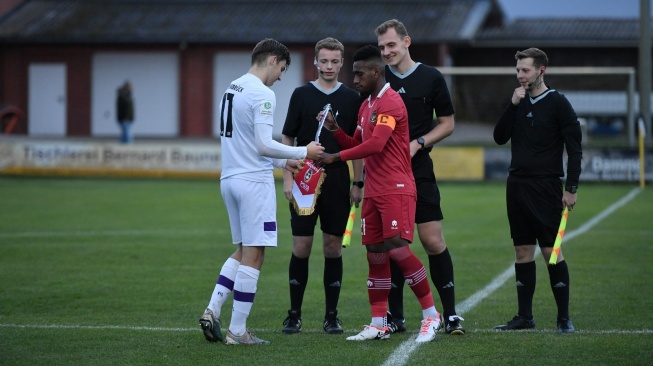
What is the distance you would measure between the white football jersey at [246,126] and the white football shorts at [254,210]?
7 cm

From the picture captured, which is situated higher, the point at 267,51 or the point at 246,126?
the point at 267,51

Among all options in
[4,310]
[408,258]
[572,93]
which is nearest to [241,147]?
[408,258]

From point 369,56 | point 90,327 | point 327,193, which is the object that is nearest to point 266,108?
point 369,56

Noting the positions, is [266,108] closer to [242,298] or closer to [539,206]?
[242,298]

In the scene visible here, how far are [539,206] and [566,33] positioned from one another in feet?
123

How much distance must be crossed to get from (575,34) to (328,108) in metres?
37.8

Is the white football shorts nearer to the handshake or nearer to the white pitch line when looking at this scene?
the handshake

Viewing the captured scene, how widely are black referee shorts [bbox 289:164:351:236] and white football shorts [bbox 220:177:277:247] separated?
70 centimetres

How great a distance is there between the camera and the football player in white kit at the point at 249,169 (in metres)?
7.83

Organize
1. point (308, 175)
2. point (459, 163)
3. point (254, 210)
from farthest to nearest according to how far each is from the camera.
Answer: point (459, 163), point (308, 175), point (254, 210)

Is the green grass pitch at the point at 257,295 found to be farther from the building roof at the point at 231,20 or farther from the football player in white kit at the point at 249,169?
the building roof at the point at 231,20

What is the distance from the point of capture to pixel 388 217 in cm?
791

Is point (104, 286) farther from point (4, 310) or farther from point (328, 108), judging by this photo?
point (328, 108)

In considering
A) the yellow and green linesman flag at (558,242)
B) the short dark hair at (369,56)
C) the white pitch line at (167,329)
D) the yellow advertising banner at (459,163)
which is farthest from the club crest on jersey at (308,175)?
the yellow advertising banner at (459,163)
